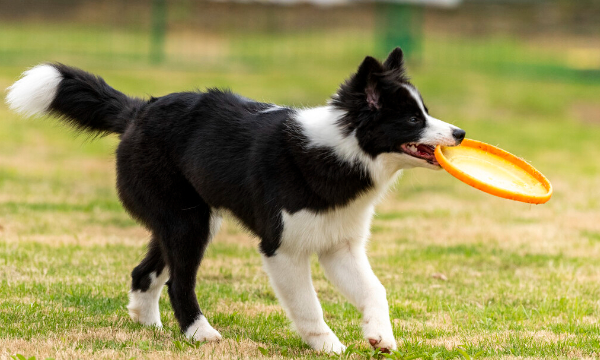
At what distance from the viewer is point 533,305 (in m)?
6.41

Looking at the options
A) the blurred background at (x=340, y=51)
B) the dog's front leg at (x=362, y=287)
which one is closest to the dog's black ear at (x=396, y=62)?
the dog's front leg at (x=362, y=287)

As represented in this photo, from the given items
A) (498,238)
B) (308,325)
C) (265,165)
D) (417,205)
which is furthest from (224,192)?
(417,205)

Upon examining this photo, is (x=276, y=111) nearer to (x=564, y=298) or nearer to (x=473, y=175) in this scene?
(x=473, y=175)

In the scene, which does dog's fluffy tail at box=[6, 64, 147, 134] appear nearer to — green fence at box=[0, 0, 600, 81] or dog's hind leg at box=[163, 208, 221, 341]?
dog's hind leg at box=[163, 208, 221, 341]

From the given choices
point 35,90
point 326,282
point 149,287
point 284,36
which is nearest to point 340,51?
point 284,36

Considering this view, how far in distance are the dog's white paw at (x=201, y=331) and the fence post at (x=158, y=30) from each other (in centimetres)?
1974

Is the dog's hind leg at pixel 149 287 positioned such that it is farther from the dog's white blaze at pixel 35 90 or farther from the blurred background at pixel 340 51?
the blurred background at pixel 340 51

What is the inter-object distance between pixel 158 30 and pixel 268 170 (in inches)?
805

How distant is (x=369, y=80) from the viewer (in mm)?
4645

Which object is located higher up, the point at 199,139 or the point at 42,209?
the point at 199,139

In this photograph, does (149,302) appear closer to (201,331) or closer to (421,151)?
(201,331)

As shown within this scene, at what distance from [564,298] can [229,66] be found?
18.6 metres

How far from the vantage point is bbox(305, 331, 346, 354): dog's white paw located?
15.9 ft

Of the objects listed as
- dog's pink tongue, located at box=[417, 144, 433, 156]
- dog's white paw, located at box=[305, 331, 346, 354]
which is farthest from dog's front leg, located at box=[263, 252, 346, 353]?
dog's pink tongue, located at box=[417, 144, 433, 156]
